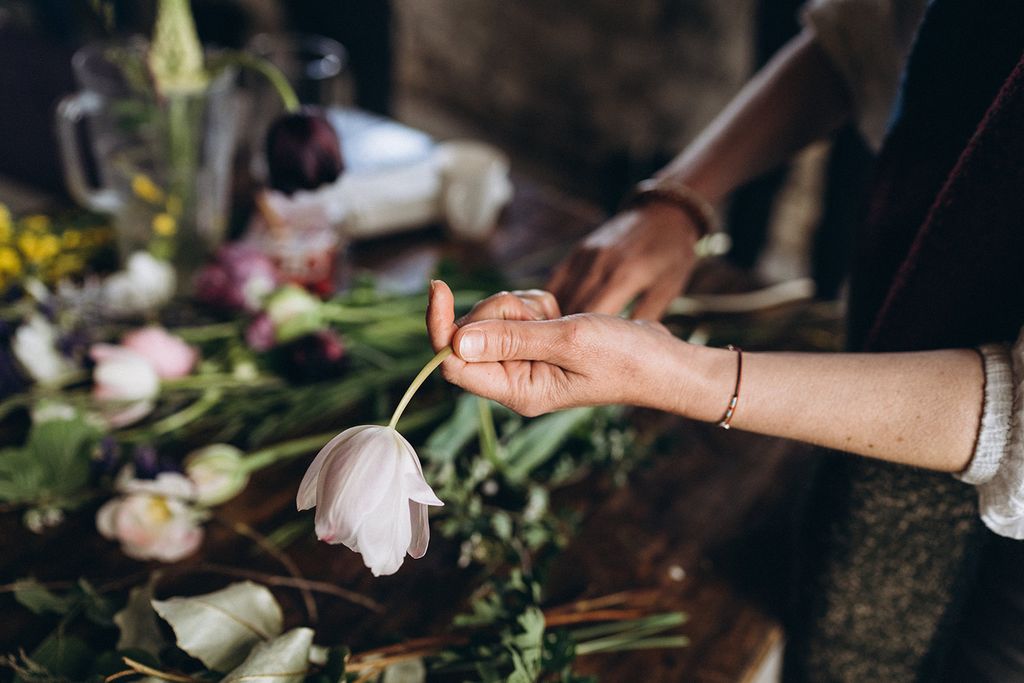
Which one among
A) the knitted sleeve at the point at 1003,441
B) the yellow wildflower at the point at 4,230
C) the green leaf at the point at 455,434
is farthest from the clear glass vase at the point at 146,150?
the knitted sleeve at the point at 1003,441

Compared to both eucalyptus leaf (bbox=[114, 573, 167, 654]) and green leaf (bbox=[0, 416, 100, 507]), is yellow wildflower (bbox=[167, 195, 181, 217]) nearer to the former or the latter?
green leaf (bbox=[0, 416, 100, 507])

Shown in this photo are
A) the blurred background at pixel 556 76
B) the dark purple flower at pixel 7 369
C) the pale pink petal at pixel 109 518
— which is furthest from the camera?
the blurred background at pixel 556 76

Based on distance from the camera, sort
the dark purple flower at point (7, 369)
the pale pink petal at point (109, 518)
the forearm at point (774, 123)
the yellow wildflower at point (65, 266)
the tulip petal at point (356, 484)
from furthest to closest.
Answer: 1. the yellow wildflower at point (65, 266)
2. the forearm at point (774, 123)
3. the dark purple flower at point (7, 369)
4. the pale pink petal at point (109, 518)
5. the tulip petal at point (356, 484)

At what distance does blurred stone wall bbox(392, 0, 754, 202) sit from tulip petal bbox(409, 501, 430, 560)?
229 centimetres

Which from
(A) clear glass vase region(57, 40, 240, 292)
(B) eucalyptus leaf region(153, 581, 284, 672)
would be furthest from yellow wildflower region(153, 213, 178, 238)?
(B) eucalyptus leaf region(153, 581, 284, 672)

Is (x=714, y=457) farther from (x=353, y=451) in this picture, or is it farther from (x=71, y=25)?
(x=71, y=25)

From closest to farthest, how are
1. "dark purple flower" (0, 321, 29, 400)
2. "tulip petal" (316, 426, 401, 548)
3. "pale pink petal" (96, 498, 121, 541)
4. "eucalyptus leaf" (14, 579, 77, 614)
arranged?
1. "tulip petal" (316, 426, 401, 548)
2. "eucalyptus leaf" (14, 579, 77, 614)
3. "pale pink petal" (96, 498, 121, 541)
4. "dark purple flower" (0, 321, 29, 400)

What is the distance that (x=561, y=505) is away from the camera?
0.90 meters

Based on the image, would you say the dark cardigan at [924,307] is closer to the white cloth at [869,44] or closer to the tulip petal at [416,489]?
the white cloth at [869,44]

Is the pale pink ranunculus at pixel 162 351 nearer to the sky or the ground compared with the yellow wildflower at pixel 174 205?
nearer to the ground

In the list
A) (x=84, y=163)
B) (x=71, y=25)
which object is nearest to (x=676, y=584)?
(x=84, y=163)

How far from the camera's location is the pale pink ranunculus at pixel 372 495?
17.5 inches

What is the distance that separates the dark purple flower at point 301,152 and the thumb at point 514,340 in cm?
46

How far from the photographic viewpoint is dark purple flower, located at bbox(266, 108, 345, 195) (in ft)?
2.91
